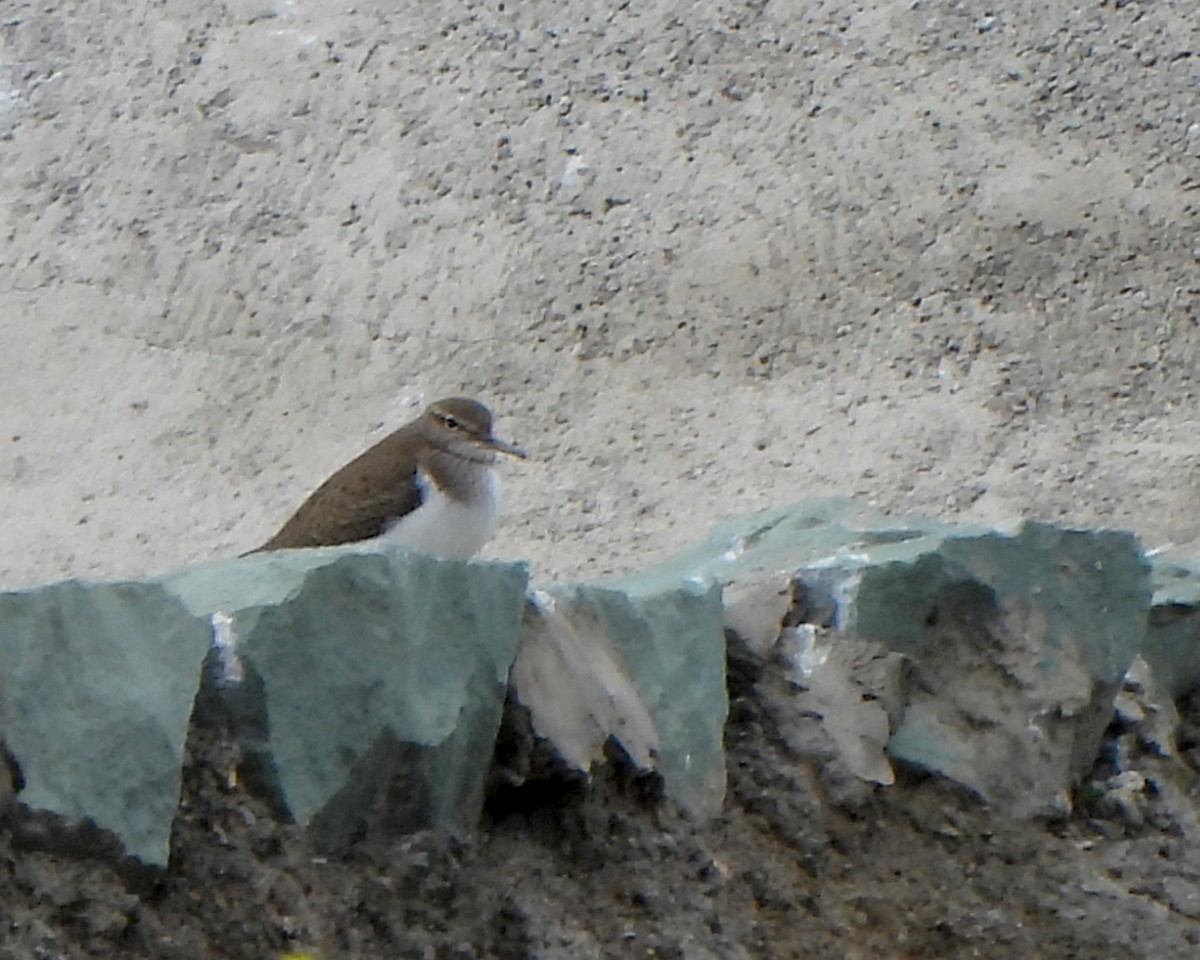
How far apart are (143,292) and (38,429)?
0.77 metres

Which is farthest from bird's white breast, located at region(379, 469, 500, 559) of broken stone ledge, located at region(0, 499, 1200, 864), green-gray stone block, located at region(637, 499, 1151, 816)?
green-gray stone block, located at region(637, 499, 1151, 816)

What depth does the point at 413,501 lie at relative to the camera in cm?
600

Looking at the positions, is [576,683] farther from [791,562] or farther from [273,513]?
[273,513]

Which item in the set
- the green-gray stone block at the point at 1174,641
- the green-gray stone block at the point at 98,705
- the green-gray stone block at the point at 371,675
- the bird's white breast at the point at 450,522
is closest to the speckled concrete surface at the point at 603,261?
the bird's white breast at the point at 450,522

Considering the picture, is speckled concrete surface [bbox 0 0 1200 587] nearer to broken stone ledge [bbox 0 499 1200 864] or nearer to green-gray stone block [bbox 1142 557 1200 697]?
green-gray stone block [bbox 1142 557 1200 697]

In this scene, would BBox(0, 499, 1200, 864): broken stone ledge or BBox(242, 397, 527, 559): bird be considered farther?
BBox(242, 397, 527, 559): bird

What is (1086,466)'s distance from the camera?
7.83m

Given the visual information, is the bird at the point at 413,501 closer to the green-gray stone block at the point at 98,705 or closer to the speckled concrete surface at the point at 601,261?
the speckled concrete surface at the point at 601,261

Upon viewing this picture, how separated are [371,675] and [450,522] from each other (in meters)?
2.86

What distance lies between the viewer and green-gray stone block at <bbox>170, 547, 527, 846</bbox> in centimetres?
298

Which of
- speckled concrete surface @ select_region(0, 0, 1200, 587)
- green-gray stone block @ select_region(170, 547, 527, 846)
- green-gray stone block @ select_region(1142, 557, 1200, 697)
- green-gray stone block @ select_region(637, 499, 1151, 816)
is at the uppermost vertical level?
green-gray stone block @ select_region(170, 547, 527, 846)

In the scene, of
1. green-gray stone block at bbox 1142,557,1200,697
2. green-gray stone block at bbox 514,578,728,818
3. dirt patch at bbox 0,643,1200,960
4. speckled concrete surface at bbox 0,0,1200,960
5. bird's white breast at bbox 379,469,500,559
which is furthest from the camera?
speckled concrete surface at bbox 0,0,1200,960

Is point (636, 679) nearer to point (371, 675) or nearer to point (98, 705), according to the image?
point (371, 675)

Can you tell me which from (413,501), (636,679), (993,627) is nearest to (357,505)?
(413,501)
